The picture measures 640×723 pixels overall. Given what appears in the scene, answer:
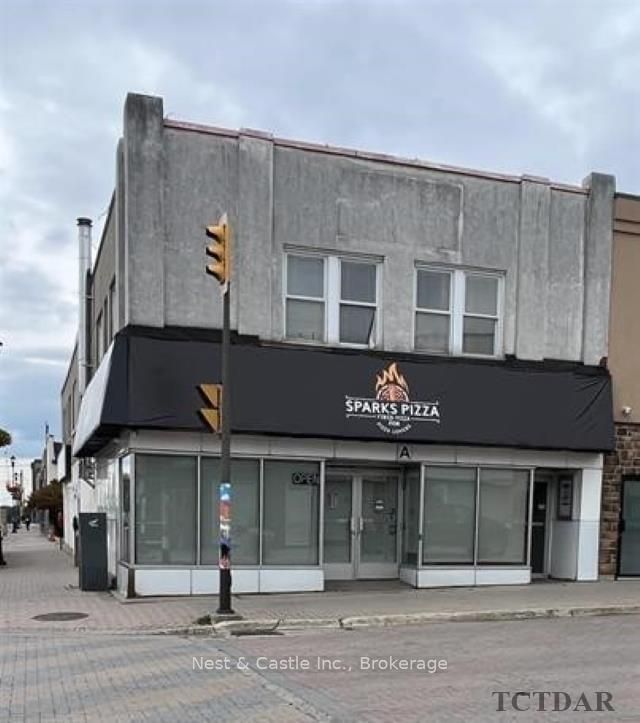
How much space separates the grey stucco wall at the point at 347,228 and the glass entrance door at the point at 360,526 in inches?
106

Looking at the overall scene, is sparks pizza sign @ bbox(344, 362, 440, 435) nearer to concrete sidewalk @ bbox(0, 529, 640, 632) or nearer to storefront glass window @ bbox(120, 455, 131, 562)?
concrete sidewalk @ bbox(0, 529, 640, 632)

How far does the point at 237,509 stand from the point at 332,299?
3.94 m

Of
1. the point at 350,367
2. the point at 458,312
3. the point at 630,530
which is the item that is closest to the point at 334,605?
the point at 350,367

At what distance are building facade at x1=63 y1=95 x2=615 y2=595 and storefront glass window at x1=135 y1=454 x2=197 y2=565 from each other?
3 cm

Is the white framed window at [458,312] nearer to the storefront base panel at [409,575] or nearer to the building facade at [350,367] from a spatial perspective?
the building facade at [350,367]

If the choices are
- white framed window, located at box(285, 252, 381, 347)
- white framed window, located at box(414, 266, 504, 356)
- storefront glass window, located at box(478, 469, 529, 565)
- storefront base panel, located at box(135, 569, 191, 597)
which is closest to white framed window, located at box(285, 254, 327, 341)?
white framed window, located at box(285, 252, 381, 347)

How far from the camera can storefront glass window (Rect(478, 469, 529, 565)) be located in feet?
48.4

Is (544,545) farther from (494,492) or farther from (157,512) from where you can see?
(157,512)

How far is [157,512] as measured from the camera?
13.0 meters

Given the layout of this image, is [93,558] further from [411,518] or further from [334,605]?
[411,518]

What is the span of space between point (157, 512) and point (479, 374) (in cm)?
605

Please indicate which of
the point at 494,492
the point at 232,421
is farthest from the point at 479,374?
the point at 232,421

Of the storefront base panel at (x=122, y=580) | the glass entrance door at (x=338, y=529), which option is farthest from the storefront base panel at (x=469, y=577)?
the storefront base panel at (x=122, y=580)

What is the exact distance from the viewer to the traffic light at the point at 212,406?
1097 cm
